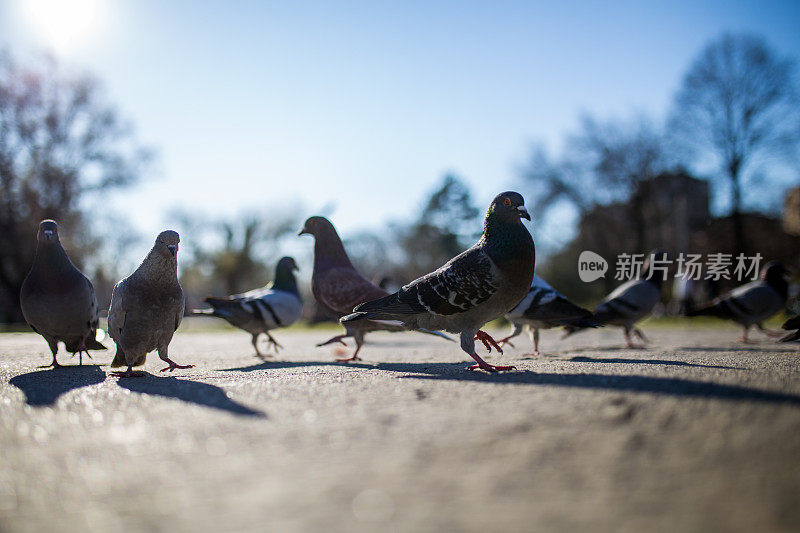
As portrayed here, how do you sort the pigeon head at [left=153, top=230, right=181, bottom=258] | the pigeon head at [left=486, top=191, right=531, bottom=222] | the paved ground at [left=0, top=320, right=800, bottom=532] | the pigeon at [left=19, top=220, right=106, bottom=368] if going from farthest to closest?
1. the pigeon at [left=19, top=220, right=106, bottom=368]
2. the pigeon head at [left=153, top=230, right=181, bottom=258]
3. the pigeon head at [left=486, top=191, right=531, bottom=222]
4. the paved ground at [left=0, top=320, right=800, bottom=532]

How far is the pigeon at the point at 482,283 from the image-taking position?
399cm

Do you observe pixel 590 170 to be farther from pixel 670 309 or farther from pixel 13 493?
pixel 13 493

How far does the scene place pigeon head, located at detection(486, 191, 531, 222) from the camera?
420 cm

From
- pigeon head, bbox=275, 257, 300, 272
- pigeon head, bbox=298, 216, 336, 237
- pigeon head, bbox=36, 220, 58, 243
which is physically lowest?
pigeon head, bbox=275, 257, 300, 272

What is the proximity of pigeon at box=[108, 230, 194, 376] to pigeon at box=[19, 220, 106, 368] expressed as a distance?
2.96 ft

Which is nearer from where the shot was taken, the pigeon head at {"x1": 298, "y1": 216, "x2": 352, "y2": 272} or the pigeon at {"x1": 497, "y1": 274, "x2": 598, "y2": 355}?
the pigeon at {"x1": 497, "y1": 274, "x2": 598, "y2": 355}

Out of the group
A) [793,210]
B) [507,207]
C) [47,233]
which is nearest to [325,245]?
[47,233]

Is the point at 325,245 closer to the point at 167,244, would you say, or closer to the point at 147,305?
the point at 167,244

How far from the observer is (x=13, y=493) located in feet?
5.24

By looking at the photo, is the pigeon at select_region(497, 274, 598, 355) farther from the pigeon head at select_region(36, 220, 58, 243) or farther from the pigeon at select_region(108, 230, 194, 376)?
the pigeon head at select_region(36, 220, 58, 243)

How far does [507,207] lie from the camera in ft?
13.9

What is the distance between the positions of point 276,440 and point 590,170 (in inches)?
1082

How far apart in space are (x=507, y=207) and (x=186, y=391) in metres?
2.60

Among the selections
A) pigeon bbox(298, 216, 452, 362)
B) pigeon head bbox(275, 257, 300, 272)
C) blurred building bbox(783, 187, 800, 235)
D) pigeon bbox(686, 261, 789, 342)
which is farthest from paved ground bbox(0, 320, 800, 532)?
blurred building bbox(783, 187, 800, 235)
